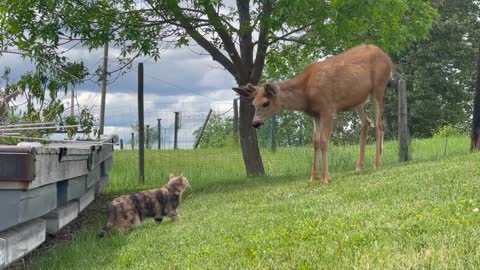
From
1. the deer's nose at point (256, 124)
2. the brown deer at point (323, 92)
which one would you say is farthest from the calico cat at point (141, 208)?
the brown deer at point (323, 92)

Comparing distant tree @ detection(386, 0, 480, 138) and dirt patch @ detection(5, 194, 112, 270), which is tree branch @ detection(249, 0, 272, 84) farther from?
distant tree @ detection(386, 0, 480, 138)

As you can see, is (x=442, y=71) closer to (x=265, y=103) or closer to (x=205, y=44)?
(x=205, y=44)

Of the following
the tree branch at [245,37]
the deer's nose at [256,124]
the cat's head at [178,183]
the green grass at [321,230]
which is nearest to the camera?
the green grass at [321,230]

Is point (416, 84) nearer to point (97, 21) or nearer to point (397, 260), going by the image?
point (97, 21)

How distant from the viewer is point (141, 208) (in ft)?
32.3

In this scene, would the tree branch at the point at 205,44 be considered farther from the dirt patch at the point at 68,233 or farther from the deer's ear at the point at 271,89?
the dirt patch at the point at 68,233

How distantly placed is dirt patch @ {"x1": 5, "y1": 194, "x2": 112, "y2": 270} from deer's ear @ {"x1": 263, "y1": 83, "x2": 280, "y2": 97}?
11.5 feet

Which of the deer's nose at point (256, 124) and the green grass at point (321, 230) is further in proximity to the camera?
the deer's nose at point (256, 124)

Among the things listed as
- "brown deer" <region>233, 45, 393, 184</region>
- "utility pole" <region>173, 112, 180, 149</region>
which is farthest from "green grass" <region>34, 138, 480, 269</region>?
"utility pole" <region>173, 112, 180, 149</region>

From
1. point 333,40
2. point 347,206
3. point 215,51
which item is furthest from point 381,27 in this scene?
point 347,206

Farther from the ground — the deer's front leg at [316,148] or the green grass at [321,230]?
the deer's front leg at [316,148]

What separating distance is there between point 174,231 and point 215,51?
7.94 meters

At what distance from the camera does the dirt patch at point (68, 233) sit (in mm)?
8266

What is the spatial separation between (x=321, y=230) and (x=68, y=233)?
5.58 metres
